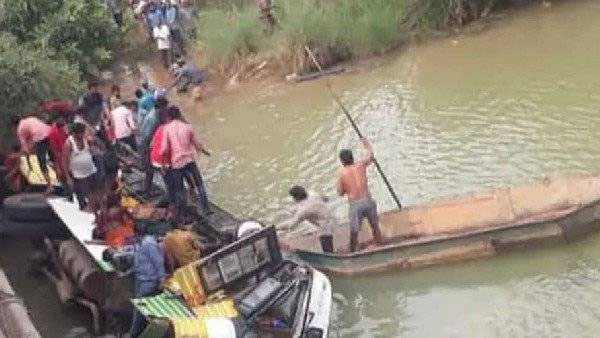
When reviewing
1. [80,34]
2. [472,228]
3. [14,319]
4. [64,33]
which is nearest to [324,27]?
[80,34]

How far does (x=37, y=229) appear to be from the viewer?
14438mm

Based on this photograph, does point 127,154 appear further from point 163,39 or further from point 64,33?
point 64,33

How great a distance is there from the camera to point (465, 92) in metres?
18.3

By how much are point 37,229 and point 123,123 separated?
6.59 feet

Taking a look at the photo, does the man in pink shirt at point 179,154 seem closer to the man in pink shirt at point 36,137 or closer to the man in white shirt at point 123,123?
the man in pink shirt at point 36,137

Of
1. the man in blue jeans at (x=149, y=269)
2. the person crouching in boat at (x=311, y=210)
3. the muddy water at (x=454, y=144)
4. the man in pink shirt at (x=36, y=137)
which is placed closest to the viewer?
the man in blue jeans at (x=149, y=269)

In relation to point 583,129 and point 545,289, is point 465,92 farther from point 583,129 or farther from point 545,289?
point 545,289

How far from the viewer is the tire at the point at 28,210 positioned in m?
14.3

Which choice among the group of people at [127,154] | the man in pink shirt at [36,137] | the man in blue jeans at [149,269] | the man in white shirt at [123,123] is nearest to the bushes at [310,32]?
Result: the group of people at [127,154]

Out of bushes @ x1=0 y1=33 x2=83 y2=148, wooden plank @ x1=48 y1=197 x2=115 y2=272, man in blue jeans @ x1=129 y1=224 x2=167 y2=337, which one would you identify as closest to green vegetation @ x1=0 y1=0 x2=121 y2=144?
bushes @ x1=0 y1=33 x2=83 y2=148

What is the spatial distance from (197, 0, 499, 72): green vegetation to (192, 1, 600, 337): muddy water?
64 cm

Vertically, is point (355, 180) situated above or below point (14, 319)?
above

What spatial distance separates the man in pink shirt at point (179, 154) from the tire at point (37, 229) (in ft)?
6.41

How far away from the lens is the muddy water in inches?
461
